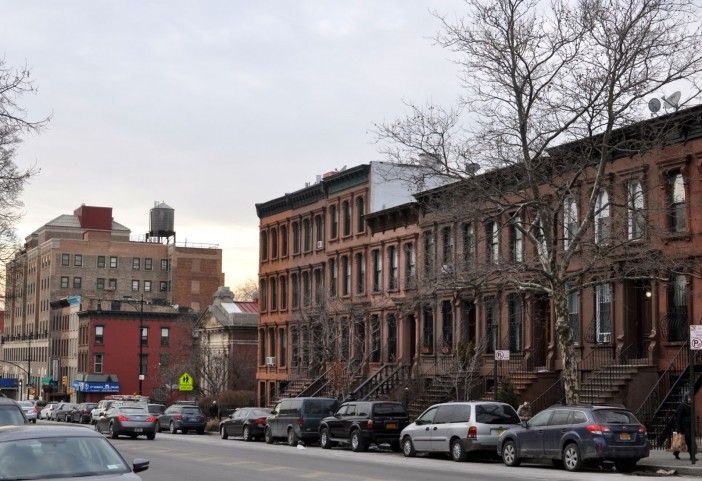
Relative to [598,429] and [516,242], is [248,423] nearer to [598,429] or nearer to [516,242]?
[516,242]

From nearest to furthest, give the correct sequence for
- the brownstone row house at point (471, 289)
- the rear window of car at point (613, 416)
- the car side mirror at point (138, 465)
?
the car side mirror at point (138, 465)
the rear window of car at point (613, 416)
the brownstone row house at point (471, 289)

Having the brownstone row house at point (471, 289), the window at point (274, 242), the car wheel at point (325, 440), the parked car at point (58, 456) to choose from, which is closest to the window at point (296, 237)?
the brownstone row house at point (471, 289)

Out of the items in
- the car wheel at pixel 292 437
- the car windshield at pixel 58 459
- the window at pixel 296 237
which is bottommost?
the car wheel at pixel 292 437

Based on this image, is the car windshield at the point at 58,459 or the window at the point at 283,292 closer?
the car windshield at the point at 58,459

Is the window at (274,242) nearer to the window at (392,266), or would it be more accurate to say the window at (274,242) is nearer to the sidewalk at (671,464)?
the window at (392,266)

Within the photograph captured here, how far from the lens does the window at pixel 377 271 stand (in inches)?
2205

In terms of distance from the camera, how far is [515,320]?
147 feet

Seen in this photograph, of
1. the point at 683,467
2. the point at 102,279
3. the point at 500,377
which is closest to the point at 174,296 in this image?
the point at 102,279

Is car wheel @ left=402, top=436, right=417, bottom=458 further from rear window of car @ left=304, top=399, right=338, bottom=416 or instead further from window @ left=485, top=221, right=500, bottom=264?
window @ left=485, top=221, right=500, bottom=264

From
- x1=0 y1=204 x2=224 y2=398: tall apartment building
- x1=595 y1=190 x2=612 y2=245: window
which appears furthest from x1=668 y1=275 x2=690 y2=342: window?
x1=0 y1=204 x2=224 y2=398: tall apartment building

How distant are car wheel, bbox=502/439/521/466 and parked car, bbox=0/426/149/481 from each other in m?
17.3

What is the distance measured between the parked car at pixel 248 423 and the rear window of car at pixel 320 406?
14.6 feet

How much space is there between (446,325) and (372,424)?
14128 mm

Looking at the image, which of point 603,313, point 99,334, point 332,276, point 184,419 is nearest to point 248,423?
point 184,419
